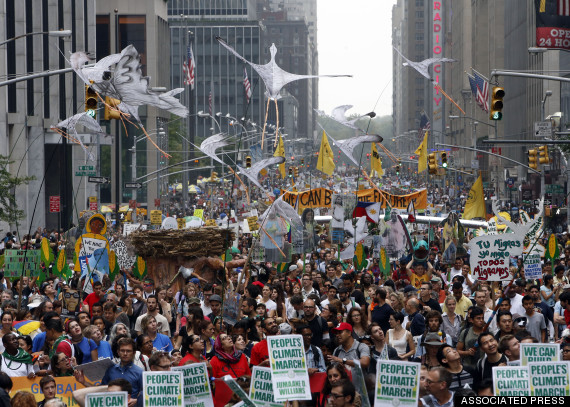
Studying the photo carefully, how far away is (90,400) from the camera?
7434mm

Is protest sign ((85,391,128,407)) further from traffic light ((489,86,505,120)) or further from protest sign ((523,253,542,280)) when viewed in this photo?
traffic light ((489,86,505,120))

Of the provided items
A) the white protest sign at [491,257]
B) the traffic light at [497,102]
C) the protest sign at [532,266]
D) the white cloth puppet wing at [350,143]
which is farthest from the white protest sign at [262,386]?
the traffic light at [497,102]

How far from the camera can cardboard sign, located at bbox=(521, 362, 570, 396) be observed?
7664 mm

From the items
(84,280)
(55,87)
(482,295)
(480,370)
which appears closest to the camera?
(480,370)

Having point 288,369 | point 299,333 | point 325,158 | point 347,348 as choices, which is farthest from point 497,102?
point 288,369

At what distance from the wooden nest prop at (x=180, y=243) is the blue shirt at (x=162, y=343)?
27.4 feet

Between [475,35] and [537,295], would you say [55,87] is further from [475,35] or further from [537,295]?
[475,35]

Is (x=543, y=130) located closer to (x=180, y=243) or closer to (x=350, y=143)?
(x=350, y=143)

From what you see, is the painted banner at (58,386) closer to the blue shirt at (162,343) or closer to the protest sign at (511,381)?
the blue shirt at (162,343)

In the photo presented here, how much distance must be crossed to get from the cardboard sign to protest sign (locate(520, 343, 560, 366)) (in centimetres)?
72

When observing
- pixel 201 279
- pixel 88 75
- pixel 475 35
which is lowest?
pixel 201 279

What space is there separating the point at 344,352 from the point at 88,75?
7.87m

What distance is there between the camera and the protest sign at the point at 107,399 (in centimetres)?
744

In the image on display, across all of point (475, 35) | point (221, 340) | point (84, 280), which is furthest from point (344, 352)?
point (475, 35)
